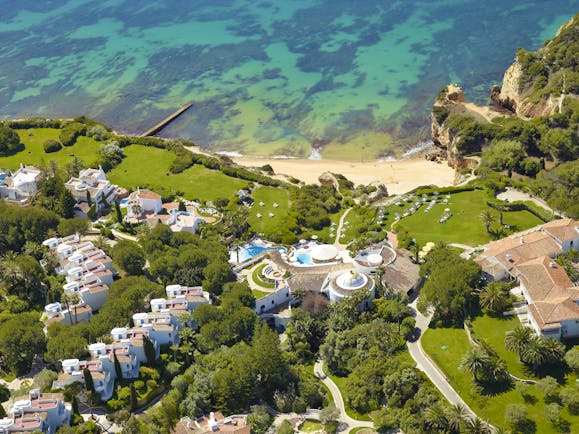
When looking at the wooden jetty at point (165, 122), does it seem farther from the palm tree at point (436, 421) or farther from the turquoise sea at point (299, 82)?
the palm tree at point (436, 421)

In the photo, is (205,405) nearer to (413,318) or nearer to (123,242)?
(413,318)

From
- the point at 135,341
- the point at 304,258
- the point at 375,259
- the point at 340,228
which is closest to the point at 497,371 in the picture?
the point at 375,259

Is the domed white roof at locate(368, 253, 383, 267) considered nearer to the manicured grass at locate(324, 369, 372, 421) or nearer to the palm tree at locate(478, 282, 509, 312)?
the palm tree at locate(478, 282, 509, 312)

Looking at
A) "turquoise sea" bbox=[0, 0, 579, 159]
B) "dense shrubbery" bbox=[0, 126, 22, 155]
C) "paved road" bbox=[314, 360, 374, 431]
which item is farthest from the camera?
"turquoise sea" bbox=[0, 0, 579, 159]

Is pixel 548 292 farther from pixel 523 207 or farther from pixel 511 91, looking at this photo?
pixel 511 91

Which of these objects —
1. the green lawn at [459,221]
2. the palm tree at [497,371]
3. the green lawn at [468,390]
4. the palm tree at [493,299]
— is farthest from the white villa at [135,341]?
the palm tree at [497,371]

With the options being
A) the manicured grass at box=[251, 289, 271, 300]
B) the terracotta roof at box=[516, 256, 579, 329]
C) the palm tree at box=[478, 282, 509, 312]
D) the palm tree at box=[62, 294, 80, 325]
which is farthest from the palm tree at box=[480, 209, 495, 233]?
the palm tree at box=[62, 294, 80, 325]
